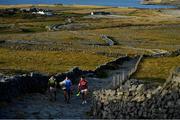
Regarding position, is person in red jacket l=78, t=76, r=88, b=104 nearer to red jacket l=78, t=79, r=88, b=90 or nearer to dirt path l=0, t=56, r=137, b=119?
red jacket l=78, t=79, r=88, b=90

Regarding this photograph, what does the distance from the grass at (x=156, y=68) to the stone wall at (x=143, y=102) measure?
83.4 feet

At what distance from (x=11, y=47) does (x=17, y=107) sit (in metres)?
74.2

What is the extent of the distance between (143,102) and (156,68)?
139ft

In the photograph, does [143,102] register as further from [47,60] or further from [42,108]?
[47,60]

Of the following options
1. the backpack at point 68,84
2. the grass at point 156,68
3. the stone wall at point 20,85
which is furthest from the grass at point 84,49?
the backpack at point 68,84

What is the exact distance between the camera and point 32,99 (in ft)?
111

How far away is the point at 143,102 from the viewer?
2612 centimetres

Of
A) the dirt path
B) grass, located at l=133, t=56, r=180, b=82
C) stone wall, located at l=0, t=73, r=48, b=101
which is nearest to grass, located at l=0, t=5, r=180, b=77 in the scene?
grass, located at l=133, t=56, r=180, b=82

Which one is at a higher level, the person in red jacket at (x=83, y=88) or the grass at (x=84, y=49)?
the person in red jacket at (x=83, y=88)

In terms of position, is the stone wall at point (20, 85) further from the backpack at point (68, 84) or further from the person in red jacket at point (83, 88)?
the person in red jacket at point (83, 88)

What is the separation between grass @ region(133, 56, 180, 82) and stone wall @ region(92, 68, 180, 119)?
2543 cm

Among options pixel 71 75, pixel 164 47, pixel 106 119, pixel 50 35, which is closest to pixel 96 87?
pixel 71 75

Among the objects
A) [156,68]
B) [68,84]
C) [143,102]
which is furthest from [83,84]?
[156,68]

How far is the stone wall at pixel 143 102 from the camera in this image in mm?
25547
